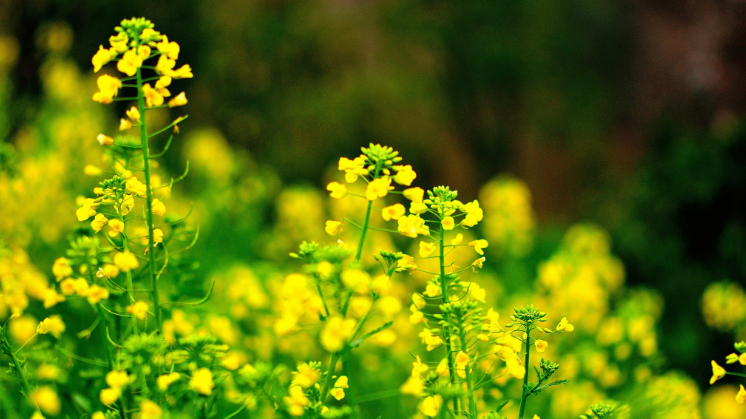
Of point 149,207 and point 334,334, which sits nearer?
point 334,334

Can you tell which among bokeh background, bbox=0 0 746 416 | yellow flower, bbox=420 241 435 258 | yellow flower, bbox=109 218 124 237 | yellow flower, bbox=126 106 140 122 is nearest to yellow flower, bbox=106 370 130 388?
yellow flower, bbox=109 218 124 237

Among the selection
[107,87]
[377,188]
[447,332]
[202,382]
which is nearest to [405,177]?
[377,188]

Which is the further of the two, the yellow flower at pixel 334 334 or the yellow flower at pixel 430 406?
the yellow flower at pixel 430 406

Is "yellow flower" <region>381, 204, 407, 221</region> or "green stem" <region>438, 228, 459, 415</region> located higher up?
"yellow flower" <region>381, 204, 407, 221</region>

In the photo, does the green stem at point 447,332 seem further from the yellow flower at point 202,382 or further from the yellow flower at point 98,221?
the yellow flower at point 98,221

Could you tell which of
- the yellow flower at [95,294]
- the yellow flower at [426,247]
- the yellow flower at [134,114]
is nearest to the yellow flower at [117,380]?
the yellow flower at [95,294]

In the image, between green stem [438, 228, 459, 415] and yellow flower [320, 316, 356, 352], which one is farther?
green stem [438, 228, 459, 415]

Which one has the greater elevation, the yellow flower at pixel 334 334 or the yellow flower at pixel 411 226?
the yellow flower at pixel 411 226

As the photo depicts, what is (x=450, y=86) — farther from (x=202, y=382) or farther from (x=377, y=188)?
(x=202, y=382)

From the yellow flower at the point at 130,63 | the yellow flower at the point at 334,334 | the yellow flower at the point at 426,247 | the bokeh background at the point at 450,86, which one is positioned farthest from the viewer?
the bokeh background at the point at 450,86

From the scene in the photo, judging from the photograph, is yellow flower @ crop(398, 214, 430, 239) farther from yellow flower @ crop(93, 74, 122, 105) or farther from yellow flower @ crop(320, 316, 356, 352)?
yellow flower @ crop(93, 74, 122, 105)

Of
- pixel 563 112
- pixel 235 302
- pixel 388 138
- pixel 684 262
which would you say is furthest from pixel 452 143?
pixel 235 302

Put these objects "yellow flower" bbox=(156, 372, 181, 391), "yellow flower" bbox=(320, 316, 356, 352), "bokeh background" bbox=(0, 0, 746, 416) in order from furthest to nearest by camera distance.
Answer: "bokeh background" bbox=(0, 0, 746, 416) → "yellow flower" bbox=(156, 372, 181, 391) → "yellow flower" bbox=(320, 316, 356, 352)

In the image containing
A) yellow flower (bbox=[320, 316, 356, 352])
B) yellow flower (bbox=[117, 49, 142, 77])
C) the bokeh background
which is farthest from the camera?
the bokeh background
